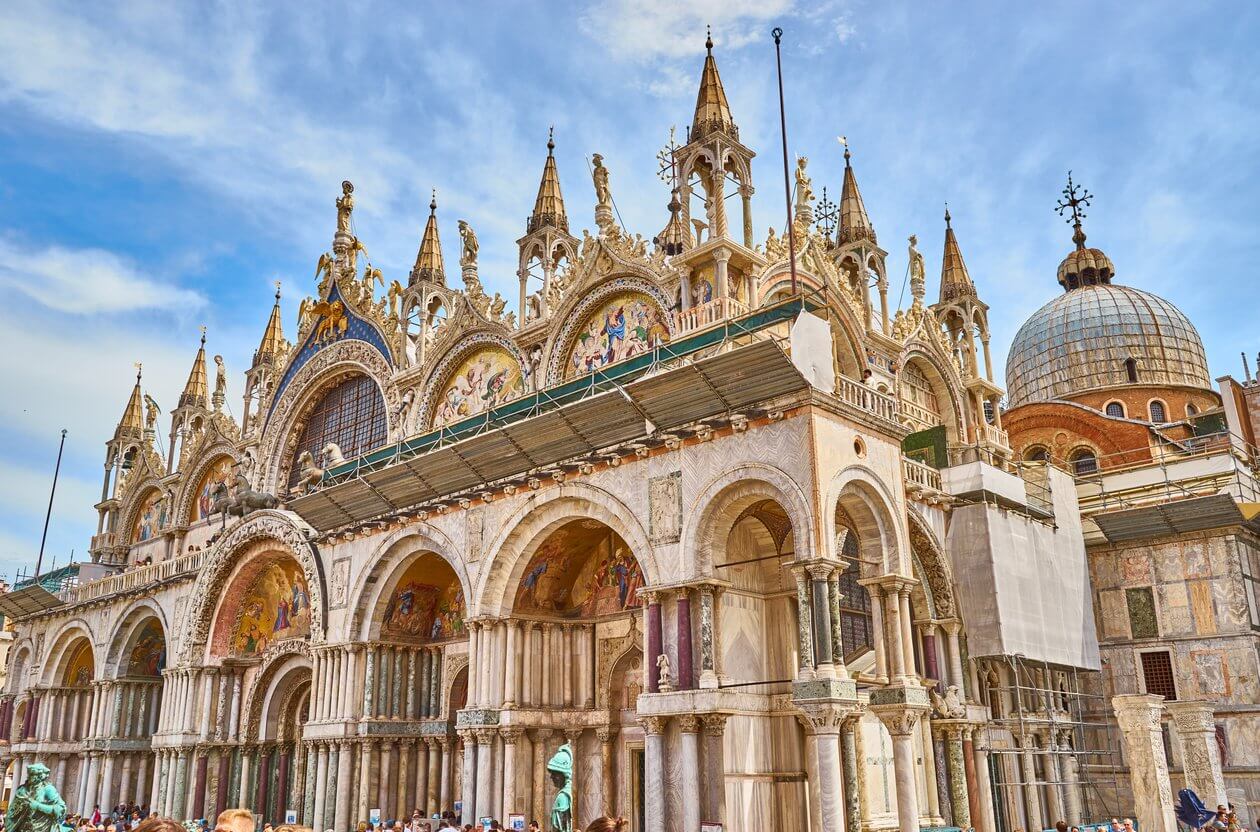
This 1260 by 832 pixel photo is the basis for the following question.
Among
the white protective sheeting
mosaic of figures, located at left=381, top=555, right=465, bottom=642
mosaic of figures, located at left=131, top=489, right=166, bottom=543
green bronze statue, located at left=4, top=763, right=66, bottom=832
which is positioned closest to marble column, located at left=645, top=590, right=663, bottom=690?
the white protective sheeting

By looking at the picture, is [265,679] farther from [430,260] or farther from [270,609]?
[430,260]

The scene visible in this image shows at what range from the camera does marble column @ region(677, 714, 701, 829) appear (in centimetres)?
1617

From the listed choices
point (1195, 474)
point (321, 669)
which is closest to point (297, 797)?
point (321, 669)

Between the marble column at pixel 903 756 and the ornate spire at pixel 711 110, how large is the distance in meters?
11.3

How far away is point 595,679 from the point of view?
70.7 ft

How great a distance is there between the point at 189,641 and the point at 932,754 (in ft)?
65.2

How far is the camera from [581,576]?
22.3 m

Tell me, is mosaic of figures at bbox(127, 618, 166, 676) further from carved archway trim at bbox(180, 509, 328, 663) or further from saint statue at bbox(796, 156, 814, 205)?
saint statue at bbox(796, 156, 814, 205)

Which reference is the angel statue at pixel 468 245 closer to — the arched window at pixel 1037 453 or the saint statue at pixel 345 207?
the saint statue at pixel 345 207

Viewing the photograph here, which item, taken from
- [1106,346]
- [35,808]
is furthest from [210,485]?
[1106,346]

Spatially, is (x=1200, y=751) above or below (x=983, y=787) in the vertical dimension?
above

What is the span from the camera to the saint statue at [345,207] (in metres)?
32.5

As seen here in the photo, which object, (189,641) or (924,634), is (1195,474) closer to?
(924,634)

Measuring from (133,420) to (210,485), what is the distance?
30.1 feet
